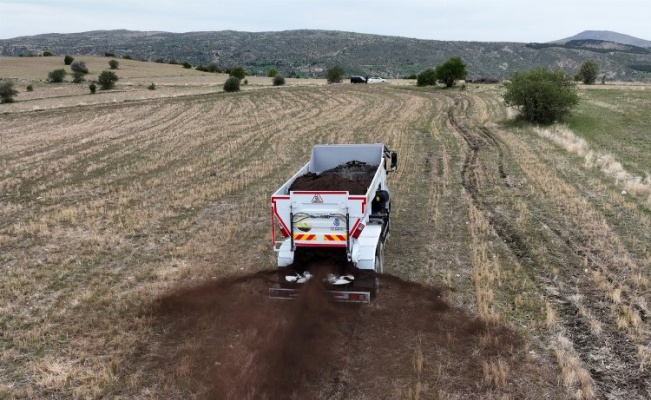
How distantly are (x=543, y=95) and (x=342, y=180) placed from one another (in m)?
22.8

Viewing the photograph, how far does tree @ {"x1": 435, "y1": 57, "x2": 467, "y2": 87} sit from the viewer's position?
59.7 metres

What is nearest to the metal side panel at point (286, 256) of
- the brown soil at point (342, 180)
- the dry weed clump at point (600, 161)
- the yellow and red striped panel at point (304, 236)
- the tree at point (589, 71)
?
the yellow and red striped panel at point (304, 236)

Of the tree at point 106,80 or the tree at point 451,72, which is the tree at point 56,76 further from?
the tree at point 451,72

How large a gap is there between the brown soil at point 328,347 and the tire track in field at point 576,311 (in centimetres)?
95

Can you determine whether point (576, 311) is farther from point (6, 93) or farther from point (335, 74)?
point (335, 74)

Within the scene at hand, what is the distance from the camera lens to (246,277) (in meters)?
9.92

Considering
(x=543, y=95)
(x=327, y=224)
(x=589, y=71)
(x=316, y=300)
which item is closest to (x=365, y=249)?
(x=327, y=224)

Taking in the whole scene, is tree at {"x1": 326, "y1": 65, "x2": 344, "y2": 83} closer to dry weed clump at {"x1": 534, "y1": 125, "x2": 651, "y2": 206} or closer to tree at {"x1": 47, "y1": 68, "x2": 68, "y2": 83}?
tree at {"x1": 47, "y1": 68, "x2": 68, "y2": 83}

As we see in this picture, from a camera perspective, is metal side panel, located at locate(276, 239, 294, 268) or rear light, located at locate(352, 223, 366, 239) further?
metal side panel, located at locate(276, 239, 294, 268)

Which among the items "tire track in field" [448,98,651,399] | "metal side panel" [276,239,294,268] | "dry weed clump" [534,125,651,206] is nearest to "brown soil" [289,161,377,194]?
"metal side panel" [276,239,294,268]

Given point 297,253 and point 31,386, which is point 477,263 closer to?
point 297,253

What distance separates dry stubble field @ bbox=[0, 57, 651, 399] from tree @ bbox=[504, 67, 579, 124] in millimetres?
9622

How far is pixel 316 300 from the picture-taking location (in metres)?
8.50

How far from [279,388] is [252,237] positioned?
19.9ft
